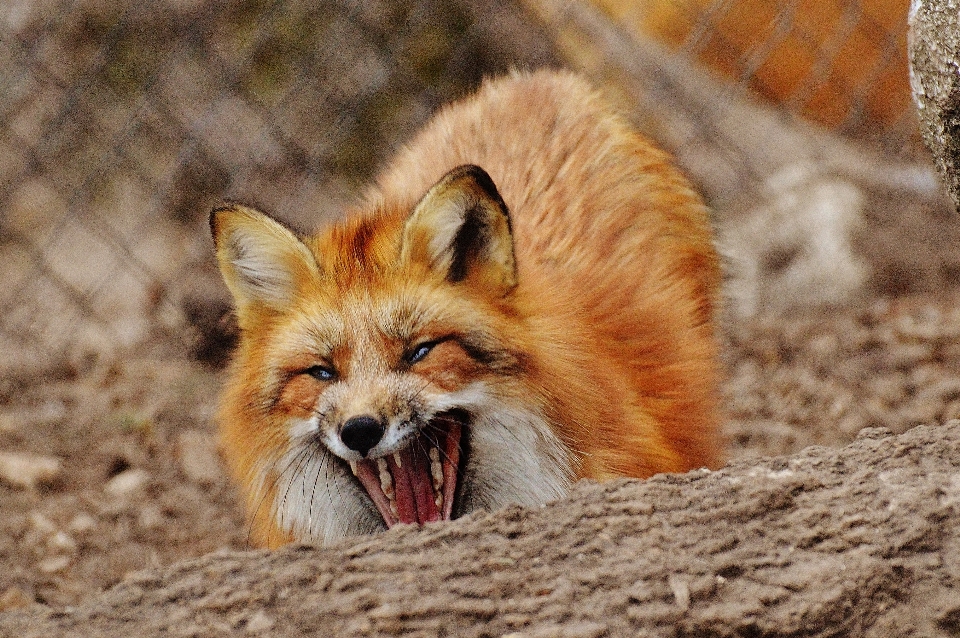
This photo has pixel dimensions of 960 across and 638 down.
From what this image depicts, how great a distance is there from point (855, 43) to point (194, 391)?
5.13m

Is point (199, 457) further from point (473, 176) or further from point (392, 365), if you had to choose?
point (473, 176)

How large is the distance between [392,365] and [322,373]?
0.83ft

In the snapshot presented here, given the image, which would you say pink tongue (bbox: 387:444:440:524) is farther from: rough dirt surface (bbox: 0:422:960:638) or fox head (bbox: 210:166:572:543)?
rough dirt surface (bbox: 0:422:960:638)

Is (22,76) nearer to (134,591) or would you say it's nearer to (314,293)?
(314,293)

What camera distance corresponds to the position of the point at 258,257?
3.43 m

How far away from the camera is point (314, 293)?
3.35 metres

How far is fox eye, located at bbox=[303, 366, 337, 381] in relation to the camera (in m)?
3.19

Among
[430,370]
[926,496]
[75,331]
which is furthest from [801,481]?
[75,331]

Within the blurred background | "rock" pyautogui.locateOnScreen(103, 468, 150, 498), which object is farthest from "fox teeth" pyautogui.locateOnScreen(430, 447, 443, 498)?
the blurred background

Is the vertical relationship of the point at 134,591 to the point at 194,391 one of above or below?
below

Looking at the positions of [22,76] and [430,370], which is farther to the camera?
[22,76]

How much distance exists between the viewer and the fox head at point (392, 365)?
3.13 m

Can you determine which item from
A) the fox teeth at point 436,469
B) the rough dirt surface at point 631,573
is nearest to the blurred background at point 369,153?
the fox teeth at point 436,469

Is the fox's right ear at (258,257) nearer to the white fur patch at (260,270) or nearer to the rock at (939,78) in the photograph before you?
the white fur patch at (260,270)
